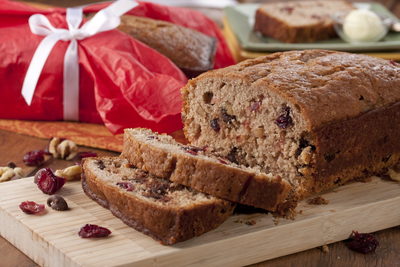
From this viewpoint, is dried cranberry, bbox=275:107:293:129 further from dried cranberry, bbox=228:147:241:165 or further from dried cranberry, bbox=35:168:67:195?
dried cranberry, bbox=35:168:67:195

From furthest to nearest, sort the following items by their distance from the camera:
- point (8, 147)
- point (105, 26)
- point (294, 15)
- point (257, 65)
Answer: point (294, 15), point (105, 26), point (8, 147), point (257, 65)

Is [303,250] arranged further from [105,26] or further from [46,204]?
[105,26]

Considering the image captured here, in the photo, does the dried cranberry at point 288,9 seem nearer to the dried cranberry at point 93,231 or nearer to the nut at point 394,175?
the nut at point 394,175

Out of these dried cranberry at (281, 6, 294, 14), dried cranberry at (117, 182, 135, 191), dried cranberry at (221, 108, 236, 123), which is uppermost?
dried cranberry at (281, 6, 294, 14)

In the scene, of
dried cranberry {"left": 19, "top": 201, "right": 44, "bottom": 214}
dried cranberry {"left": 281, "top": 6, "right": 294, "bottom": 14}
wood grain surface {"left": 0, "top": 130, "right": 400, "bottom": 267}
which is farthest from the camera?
dried cranberry {"left": 281, "top": 6, "right": 294, "bottom": 14}

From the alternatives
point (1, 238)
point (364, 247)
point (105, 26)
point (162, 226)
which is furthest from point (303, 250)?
point (105, 26)

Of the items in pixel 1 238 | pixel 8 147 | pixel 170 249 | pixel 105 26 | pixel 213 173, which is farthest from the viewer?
pixel 105 26

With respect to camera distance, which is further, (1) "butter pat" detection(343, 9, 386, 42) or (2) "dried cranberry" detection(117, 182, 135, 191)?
(1) "butter pat" detection(343, 9, 386, 42)

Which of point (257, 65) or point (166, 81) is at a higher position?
point (257, 65)

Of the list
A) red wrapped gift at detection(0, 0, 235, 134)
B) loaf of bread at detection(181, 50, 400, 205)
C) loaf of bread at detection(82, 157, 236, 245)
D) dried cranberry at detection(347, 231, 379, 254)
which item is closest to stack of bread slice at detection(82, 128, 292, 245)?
loaf of bread at detection(82, 157, 236, 245)
